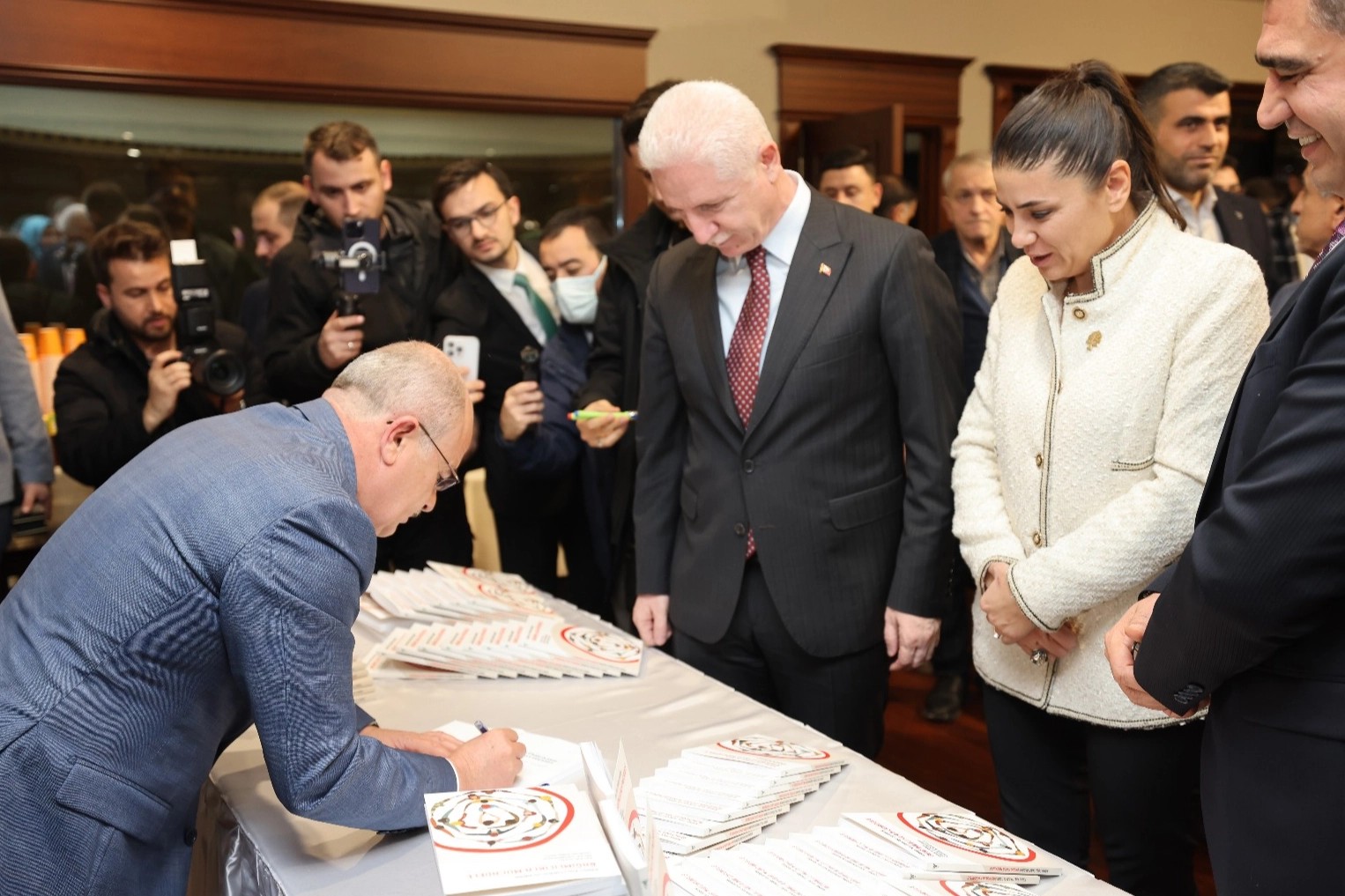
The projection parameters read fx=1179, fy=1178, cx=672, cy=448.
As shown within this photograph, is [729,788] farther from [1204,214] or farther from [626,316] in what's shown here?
[1204,214]

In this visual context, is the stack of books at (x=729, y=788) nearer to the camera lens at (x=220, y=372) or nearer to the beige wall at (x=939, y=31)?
the camera lens at (x=220, y=372)

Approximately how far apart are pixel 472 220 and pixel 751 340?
1277 mm

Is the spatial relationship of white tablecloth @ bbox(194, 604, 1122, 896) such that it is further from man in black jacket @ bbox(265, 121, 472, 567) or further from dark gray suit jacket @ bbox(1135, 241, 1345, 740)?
man in black jacket @ bbox(265, 121, 472, 567)

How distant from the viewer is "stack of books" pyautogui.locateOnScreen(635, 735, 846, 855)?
1379mm

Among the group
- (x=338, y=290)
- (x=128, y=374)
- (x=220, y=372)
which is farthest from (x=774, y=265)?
(x=128, y=374)

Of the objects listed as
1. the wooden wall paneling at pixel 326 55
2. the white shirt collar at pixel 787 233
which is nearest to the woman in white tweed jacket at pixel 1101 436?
the white shirt collar at pixel 787 233

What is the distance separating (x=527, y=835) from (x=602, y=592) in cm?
214

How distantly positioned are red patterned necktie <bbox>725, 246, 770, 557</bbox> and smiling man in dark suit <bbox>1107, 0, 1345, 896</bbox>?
0.92 metres

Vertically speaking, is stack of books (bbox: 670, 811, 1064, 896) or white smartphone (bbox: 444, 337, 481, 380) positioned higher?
white smartphone (bbox: 444, 337, 481, 380)

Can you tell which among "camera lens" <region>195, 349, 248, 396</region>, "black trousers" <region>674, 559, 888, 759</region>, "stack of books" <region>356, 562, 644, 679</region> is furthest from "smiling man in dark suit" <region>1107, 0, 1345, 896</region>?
"camera lens" <region>195, 349, 248, 396</region>

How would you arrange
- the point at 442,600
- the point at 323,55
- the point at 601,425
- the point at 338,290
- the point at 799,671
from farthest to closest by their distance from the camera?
1. the point at 323,55
2. the point at 338,290
3. the point at 601,425
4. the point at 442,600
5. the point at 799,671

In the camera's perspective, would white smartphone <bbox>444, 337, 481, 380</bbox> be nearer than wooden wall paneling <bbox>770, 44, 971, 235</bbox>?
Yes

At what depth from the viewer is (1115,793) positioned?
5.45ft

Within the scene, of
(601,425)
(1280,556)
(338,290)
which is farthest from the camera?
(338,290)
